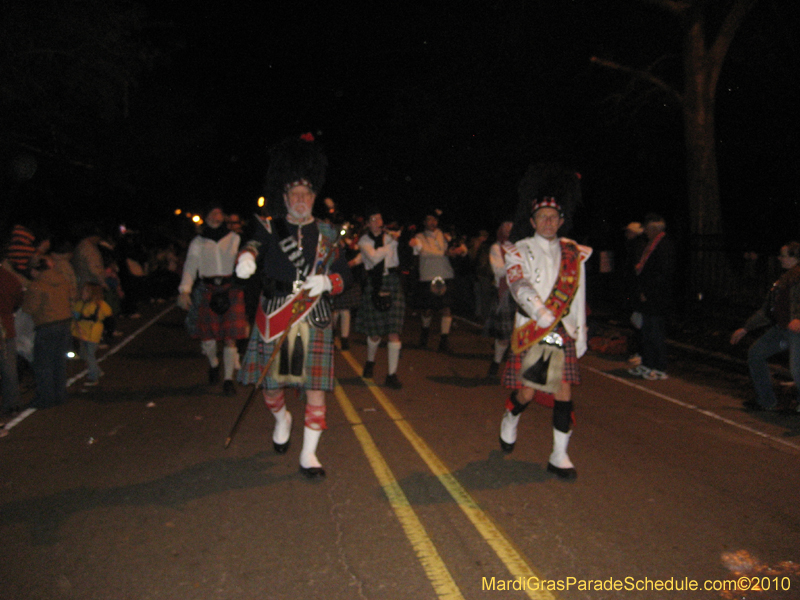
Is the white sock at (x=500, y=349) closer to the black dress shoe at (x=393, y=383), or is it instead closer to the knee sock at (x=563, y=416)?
the black dress shoe at (x=393, y=383)

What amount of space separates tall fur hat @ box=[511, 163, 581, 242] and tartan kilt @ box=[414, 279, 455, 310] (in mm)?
6019

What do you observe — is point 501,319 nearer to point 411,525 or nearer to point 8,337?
point 411,525

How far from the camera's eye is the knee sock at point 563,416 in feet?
17.7

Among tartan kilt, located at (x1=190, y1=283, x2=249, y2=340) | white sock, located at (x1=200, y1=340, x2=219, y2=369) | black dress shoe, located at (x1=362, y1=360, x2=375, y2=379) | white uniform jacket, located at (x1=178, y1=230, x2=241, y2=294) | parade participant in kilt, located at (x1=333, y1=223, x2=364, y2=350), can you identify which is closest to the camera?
white uniform jacket, located at (x1=178, y1=230, x2=241, y2=294)

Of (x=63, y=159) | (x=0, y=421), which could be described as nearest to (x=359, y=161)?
(x=63, y=159)

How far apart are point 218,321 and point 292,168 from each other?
11.4 ft

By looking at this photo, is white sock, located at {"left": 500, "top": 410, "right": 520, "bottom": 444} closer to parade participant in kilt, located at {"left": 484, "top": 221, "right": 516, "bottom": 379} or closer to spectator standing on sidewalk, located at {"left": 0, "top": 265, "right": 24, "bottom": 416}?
parade participant in kilt, located at {"left": 484, "top": 221, "right": 516, "bottom": 379}

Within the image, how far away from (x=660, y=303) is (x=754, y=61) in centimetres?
1136

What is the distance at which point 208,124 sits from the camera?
42.4 m

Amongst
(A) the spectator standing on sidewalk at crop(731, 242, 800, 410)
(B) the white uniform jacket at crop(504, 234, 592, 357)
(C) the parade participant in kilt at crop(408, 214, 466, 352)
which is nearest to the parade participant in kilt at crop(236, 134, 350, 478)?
(B) the white uniform jacket at crop(504, 234, 592, 357)

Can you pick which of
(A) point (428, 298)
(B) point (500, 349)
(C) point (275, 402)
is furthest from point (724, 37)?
(C) point (275, 402)

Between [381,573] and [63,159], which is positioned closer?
[381,573]

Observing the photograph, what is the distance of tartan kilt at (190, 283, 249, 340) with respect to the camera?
8.41 meters

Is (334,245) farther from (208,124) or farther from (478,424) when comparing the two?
(208,124)
